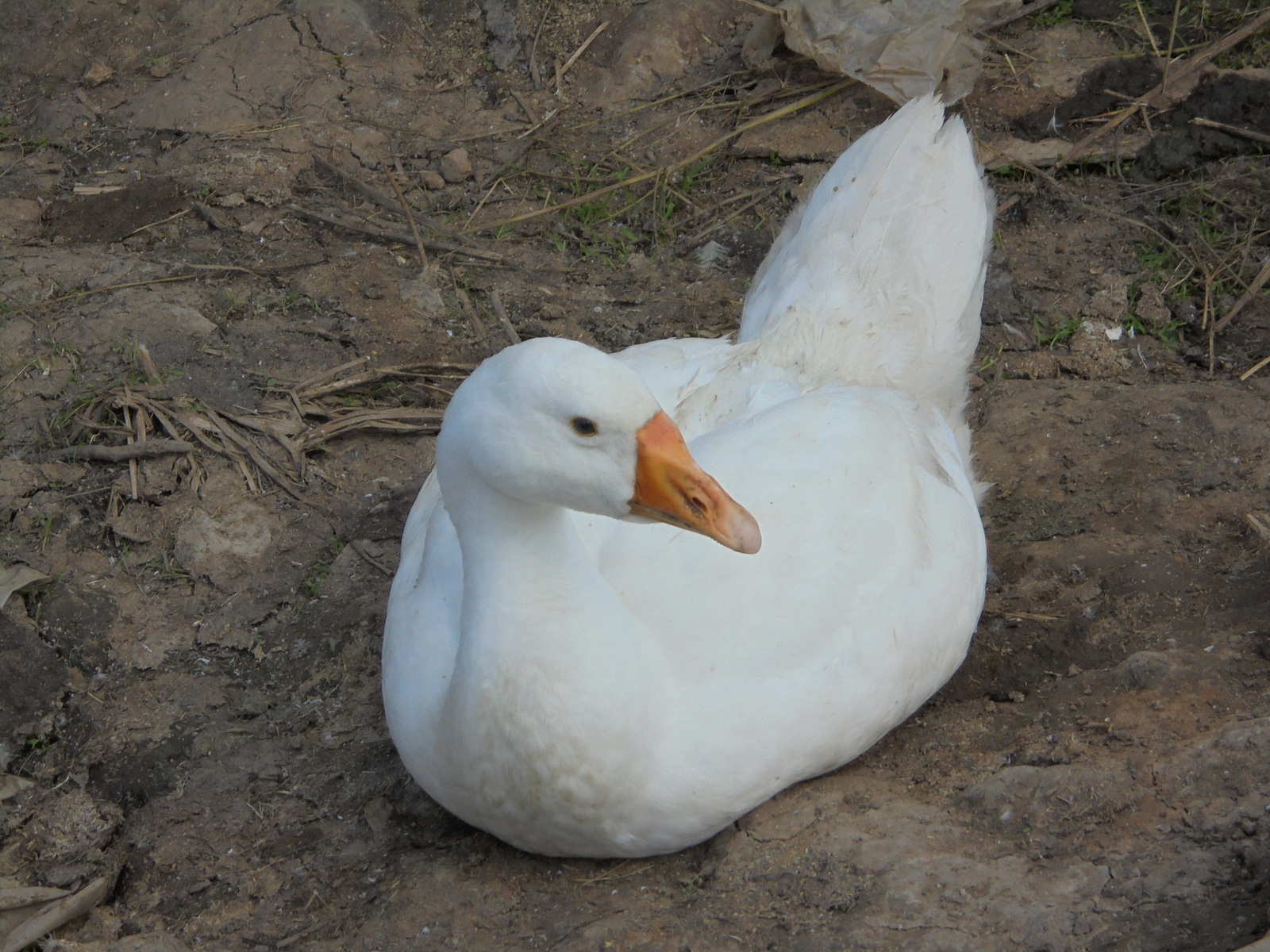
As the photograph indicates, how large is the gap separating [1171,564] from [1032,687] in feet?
2.10

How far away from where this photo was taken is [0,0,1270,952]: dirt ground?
9.27 feet

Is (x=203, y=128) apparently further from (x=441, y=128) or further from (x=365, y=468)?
(x=365, y=468)

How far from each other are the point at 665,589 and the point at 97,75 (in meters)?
4.92

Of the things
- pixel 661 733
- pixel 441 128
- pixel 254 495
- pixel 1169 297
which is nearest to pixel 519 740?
pixel 661 733

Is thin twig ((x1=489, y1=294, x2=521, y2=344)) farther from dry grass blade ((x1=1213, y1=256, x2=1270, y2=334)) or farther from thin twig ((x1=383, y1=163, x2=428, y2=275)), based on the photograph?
dry grass blade ((x1=1213, y1=256, x2=1270, y2=334))

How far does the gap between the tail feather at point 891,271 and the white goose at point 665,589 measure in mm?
68

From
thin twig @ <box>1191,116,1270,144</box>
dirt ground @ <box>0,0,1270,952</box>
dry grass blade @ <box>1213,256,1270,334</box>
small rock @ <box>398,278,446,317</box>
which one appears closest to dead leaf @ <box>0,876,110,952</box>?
dirt ground @ <box>0,0,1270,952</box>

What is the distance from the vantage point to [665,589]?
296 cm

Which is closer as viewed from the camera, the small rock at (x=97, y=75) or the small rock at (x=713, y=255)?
the small rock at (x=713, y=255)

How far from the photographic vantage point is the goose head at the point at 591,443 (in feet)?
7.97

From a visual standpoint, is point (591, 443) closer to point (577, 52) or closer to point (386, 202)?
point (386, 202)

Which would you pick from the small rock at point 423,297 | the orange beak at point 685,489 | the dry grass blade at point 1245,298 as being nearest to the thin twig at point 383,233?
the small rock at point 423,297

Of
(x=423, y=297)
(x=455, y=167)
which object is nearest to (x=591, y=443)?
(x=423, y=297)

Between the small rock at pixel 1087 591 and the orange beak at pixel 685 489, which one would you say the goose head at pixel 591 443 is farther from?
the small rock at pixel 1087 591
